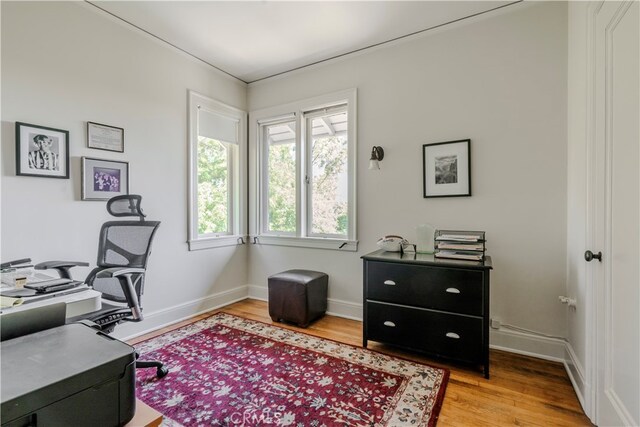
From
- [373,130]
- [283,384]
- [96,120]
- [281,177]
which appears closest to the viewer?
[283,384]

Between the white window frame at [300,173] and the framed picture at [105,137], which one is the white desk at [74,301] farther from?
the white window frame at [300,173]

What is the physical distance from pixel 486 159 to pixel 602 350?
149 centimetres

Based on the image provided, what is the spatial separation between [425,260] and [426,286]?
0.62ft

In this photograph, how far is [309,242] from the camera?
3410 millimetres

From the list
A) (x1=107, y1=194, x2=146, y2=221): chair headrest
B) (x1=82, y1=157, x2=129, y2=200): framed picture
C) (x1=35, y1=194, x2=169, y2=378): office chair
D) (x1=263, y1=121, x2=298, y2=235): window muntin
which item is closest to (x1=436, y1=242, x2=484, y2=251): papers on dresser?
(x1=263, y1=121, x2=298, y2=235): window muntin

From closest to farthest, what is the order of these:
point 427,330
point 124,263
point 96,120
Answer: point 124,263 → point 427,330 → point 96,120

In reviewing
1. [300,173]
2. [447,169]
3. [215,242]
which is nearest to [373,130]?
[447,169]

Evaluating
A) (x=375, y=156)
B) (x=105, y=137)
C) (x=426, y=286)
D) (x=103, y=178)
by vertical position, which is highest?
(x=105, y=137)

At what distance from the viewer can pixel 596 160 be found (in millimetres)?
1637

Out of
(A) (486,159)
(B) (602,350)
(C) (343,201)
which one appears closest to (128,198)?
(C) (343,201)

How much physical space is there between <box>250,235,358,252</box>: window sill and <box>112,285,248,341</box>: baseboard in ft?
2.19

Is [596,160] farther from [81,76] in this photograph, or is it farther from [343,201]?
[81,76]

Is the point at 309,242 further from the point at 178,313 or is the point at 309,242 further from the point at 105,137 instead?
the point at 105,137

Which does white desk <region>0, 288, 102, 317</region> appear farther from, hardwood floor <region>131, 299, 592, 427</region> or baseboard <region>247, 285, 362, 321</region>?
baseboard <region>247, 285, 362, 321</region>
